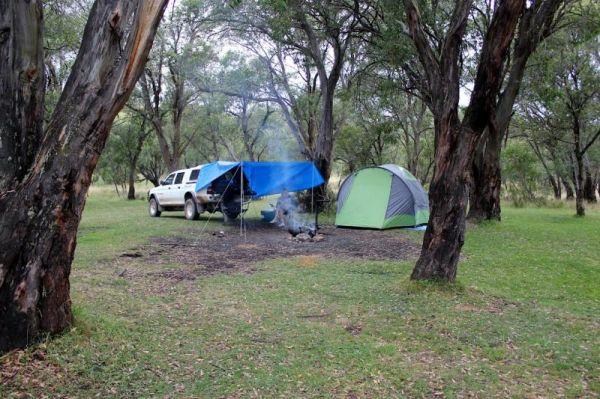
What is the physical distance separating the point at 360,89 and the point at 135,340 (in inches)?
639

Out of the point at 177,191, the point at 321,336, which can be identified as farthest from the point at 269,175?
the point at 321,336

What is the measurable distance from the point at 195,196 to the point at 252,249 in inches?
233

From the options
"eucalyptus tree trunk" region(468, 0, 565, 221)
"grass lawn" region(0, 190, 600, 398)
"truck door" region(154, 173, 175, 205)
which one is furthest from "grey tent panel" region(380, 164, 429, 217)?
"truck door" region(154, 173, 175, 205)

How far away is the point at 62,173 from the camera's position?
167 inches

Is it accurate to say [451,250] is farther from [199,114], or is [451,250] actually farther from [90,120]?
[199,114]

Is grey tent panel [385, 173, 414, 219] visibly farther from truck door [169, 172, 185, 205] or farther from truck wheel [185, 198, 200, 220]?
truck door [169, 172, 185, 205]

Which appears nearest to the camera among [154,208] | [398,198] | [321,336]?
[321,336]

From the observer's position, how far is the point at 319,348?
4.95 meters

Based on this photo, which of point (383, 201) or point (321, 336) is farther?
point (383, 201)

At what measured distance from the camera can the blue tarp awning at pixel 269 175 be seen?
13992 millimetres

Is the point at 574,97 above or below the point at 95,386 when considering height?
above

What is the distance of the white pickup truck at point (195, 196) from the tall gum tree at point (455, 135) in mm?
8519

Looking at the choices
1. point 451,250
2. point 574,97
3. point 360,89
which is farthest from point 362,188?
point 574,97

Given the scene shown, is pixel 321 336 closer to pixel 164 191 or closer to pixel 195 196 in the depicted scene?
pixel 195 196
